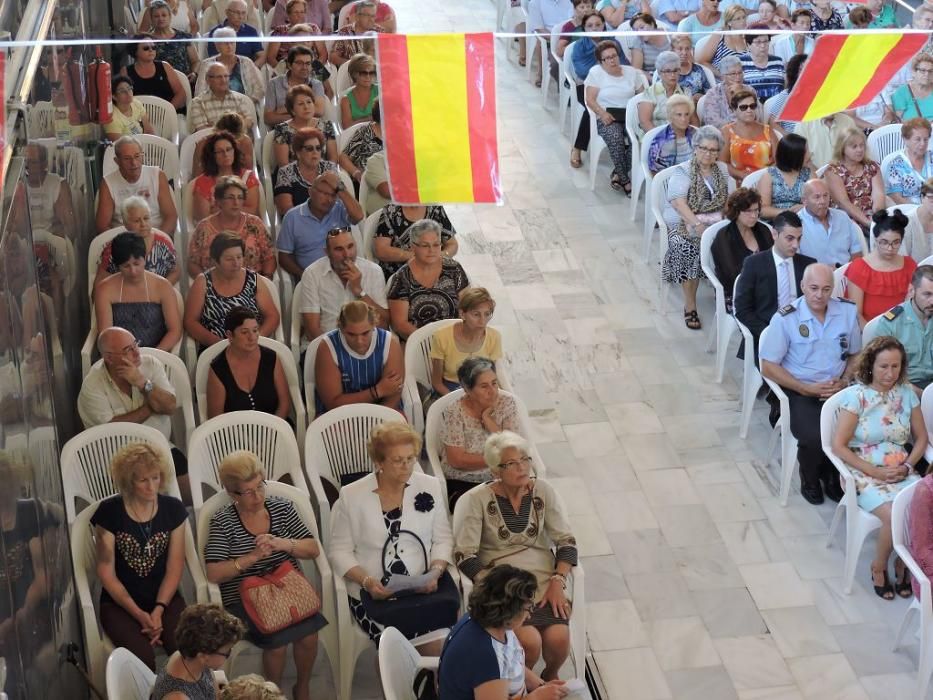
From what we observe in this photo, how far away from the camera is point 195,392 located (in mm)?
6254

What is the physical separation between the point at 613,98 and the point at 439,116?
5118mm

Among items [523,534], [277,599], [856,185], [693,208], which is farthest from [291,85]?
[277,599]

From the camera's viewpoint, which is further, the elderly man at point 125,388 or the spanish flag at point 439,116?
the elderly man at point 125,388

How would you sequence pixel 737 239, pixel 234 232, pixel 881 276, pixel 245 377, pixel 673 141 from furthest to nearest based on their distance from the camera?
pixel 673 141 < pixel 737 239 < pixel 881 276 < pixel 234 232 < pixel 245 377

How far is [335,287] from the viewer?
6.47 metres

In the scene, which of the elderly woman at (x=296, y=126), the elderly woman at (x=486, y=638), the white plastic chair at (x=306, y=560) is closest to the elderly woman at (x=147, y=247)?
the elderly woman at (x=296, y=126)

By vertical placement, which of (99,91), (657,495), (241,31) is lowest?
(657,495)

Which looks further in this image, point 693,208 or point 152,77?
point 152,77

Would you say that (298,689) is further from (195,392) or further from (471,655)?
(195,392)

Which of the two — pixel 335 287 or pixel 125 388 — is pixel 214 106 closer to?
pixel 335 287

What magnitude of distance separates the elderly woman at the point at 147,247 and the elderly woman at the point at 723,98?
423cm

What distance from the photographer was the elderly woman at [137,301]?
606 cm


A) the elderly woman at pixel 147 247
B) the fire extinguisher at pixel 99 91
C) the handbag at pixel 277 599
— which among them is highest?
the fire extinguisher at pixel 99 91

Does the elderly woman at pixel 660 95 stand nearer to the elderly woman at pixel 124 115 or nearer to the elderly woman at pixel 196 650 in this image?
the elderly woman at pixel 124 115
